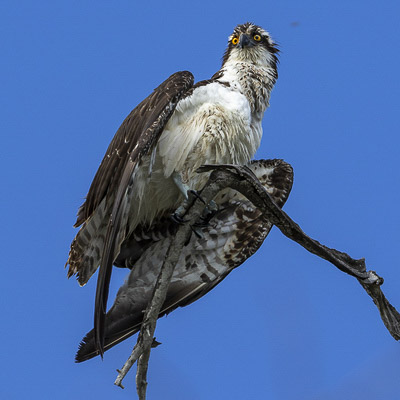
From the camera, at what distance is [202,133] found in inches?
262

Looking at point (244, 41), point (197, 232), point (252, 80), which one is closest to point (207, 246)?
point (197, 232)

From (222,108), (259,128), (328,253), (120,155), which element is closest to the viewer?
(328,253)

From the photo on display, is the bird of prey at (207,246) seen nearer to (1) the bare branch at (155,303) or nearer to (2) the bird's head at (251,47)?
(2) the bird's head at (251,47)

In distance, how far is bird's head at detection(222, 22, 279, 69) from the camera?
773 centimetres

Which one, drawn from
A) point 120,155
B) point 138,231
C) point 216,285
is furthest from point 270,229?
point 120,155

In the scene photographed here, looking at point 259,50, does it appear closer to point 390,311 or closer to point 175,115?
point 175,115

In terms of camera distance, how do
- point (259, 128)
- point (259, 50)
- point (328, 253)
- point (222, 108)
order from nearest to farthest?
point (328, 253) < point (222, 108) < point (259, 128) < point (259, 50)

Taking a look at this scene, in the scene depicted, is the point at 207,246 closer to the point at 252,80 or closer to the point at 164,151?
the point at 164,151

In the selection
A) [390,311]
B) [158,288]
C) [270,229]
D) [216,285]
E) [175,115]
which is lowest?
[390,311]

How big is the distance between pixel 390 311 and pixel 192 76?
275 centimetres

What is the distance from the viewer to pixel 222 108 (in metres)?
6.75

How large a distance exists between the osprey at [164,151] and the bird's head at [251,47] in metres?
0.47

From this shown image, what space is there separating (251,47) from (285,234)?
10.2ft

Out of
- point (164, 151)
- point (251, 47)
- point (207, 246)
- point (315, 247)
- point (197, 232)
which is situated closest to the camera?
point (315, 247)
